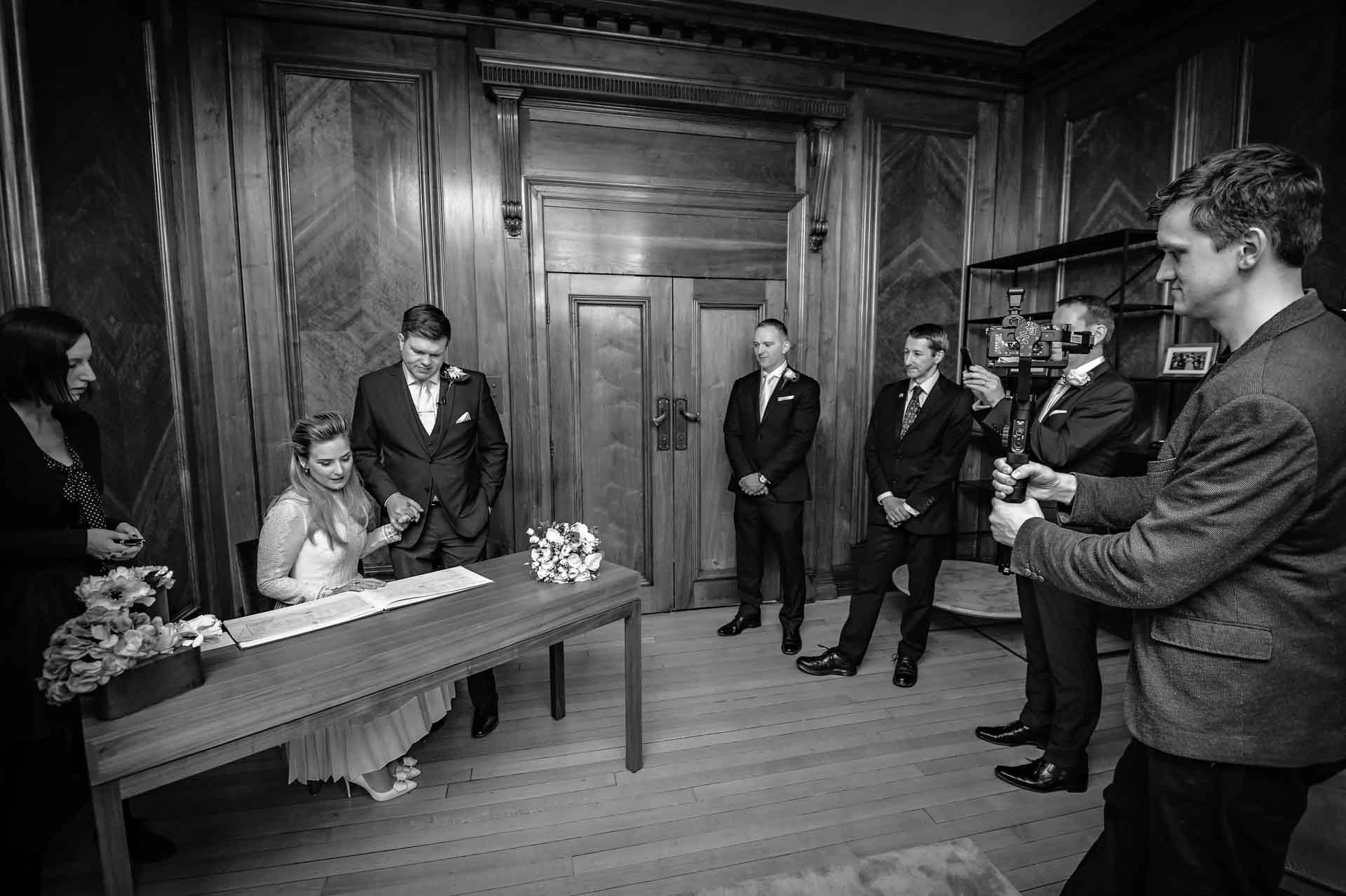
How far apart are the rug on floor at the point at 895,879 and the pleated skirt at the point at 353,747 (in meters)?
1.23

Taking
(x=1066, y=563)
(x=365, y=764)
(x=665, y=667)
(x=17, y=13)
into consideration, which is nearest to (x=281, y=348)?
(x=17, y=13)

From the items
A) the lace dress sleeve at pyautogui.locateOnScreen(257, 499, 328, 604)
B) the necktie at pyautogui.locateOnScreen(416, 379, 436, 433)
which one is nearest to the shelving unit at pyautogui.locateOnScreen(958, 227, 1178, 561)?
the necktie at pyautogui.locateOnScreen(416, 379, 436, 433)

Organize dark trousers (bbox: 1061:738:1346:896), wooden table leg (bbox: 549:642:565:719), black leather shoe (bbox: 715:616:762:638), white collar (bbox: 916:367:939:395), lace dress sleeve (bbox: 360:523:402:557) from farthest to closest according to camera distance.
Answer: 1. black leather shoe (bbox: 715:616:762:638)
2. white collar (bbox: 916:367:939:395)
3. wooden table leg (bbox: 549:642:565:719)
4. lace dress sleeve (bbox: 360:523:402:557)
5. dark trousers (bbox: 1061:738:1346:896)

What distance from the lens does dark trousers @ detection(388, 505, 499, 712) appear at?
9.44 ft

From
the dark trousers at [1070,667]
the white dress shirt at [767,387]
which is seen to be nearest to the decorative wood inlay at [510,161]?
the white dress shirt at [767,387]

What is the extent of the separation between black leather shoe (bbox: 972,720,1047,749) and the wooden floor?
0.05 m

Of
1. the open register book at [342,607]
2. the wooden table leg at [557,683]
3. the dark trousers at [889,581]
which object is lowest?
the wooden table leg at [557,683]

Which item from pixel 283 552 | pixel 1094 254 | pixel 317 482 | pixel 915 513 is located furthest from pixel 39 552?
pixel 1094 254

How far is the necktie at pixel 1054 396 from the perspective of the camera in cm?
257

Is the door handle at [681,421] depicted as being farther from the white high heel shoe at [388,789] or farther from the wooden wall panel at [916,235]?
the white high heel shoe at [388,789]

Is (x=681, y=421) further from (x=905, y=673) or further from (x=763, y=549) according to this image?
(x=905, y=673)

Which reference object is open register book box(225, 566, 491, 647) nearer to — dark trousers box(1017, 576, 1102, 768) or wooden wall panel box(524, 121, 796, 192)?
dark trousers box(1017, 576, 1102, 768)

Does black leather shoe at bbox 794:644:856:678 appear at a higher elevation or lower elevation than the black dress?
lower

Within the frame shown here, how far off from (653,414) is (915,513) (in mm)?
1718
